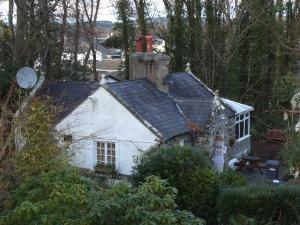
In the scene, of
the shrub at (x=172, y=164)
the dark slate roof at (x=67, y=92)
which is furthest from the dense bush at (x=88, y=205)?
the dark slate roof at (x=67, y=92)

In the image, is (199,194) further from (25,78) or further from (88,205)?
(88,205)

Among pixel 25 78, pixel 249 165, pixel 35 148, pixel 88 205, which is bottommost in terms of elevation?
pixel 249 165

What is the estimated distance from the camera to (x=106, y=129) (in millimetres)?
20891

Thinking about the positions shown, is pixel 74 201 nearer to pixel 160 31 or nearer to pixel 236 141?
pixel 236 141

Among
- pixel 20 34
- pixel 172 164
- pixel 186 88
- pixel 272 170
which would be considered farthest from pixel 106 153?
pixel 20 34

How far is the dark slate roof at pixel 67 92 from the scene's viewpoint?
22.4 metres

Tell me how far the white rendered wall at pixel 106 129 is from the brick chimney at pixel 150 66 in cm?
334

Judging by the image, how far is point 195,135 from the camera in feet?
70.9

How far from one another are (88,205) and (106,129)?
41.5 ft

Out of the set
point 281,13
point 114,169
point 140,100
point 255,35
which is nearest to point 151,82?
point 140,100

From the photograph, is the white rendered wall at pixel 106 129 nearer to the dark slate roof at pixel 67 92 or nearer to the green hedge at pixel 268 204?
the dark slate roof at pixel 67 92

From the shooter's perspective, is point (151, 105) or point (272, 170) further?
point (151, 105)

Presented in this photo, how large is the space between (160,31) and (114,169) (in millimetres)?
19229

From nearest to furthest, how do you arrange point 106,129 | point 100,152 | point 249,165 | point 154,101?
point 106,129, point 100,152, point 154,101, point 249,165
